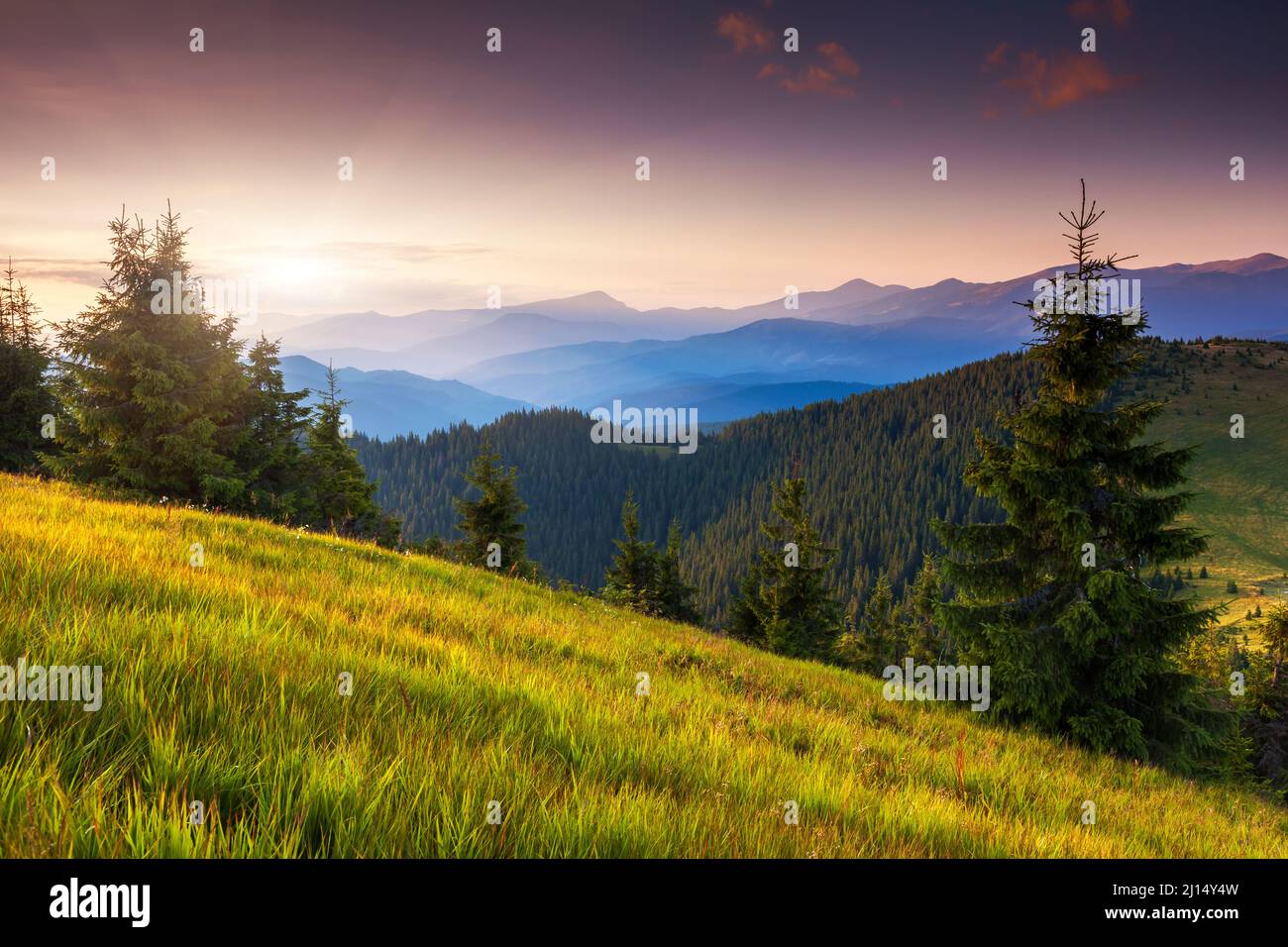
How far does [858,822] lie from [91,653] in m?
3.68

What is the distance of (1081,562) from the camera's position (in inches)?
470

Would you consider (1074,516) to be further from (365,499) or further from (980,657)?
(365,499)

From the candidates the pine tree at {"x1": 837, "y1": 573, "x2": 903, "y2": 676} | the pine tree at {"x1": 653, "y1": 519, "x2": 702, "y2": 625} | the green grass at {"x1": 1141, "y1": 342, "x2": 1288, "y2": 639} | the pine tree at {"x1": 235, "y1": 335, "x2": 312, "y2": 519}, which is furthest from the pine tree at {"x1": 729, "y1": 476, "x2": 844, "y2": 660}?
the green grass at {"x1": 1141, "y1": 342, "x2": 1288, "y2": 639}

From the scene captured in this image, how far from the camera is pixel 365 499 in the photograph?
36594mm

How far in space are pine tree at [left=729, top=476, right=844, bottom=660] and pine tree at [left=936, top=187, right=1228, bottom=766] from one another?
61.6 ft

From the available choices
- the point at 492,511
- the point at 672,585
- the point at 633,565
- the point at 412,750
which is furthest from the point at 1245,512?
the point at 412,750

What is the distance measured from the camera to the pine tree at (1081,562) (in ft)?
37.9

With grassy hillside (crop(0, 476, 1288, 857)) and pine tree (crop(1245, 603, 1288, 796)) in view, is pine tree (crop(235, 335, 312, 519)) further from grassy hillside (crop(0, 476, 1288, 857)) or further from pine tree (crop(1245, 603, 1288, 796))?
pine tree (crop(1245, 603, 1288, 796))

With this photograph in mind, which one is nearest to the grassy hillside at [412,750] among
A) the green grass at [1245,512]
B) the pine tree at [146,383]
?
the pine tree at [146,383]

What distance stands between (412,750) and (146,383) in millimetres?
24841

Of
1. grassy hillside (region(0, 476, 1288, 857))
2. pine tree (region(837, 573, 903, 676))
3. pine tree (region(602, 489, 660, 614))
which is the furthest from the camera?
pine tree (region(602, 489, 660, 614))

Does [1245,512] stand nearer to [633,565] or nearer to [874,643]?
[874,643]

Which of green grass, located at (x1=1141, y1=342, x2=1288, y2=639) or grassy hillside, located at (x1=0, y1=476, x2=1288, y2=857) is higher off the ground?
grassy hillside, located at (x1=0, y1=476, x2=1288, y2=857)

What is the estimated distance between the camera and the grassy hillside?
176 centimetres
